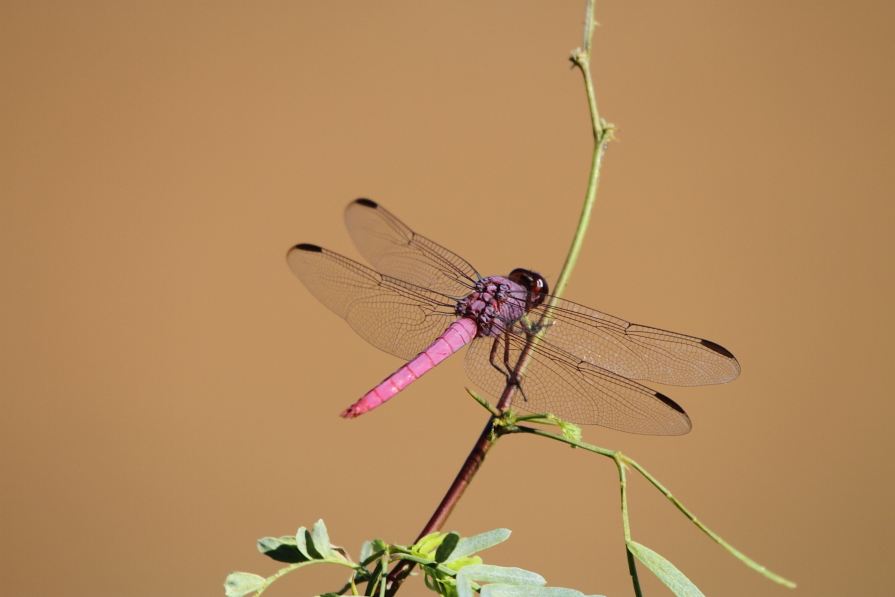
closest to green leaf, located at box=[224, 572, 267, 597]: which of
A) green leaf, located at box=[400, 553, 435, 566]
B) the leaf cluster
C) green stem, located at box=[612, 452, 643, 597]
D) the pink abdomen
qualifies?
the leaf cluster

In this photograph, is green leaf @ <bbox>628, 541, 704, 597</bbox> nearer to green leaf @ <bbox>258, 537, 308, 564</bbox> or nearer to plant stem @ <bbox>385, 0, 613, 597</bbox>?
plant stem @ <bbox>385, 0, 613, 597</bbox>

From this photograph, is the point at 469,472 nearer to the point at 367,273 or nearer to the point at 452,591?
the point at 452,591

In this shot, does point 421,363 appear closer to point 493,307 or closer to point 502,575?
point 493,307

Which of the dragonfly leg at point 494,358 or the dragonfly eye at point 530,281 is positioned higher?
the dragonfly eye at point 530,281

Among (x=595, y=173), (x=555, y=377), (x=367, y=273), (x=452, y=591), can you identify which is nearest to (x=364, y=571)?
(x=452, y=591)

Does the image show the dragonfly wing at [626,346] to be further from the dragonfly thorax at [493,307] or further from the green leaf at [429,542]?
the green leaf at [429,542]

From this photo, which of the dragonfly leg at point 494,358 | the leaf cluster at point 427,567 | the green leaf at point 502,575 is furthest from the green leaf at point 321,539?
the dragonfly leg at point 494,358
